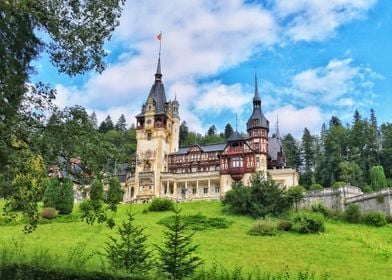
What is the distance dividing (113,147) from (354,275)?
16.7 m

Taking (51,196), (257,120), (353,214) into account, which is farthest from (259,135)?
(51,196)

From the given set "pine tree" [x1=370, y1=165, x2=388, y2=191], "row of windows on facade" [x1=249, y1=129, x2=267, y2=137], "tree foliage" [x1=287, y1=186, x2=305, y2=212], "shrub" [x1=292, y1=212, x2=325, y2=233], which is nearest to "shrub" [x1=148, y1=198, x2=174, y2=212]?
"tree foliage" [x1=287, y1=186, x2=305, y2=212]

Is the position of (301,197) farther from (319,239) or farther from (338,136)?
(338,136)

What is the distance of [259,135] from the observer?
69.1 m

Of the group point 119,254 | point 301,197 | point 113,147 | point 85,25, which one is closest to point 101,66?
point 85,25

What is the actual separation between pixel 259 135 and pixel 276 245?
36009mm

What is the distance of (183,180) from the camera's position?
235 feet

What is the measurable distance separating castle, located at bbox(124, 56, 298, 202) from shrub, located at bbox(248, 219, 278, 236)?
24.7 m

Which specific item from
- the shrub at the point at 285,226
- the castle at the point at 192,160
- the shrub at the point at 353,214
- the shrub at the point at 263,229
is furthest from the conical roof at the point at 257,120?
the shrub at the point at 263,229

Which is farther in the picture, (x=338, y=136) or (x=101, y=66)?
(x=338, y=136)

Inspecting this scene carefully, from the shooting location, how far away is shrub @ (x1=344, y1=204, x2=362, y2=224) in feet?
154

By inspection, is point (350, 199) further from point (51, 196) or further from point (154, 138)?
point (51, 196)

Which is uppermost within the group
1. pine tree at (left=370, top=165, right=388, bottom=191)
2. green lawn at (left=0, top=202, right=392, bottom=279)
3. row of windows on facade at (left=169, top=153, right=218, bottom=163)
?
row of windows on facade at (left=169, top=153, right=218, bottom=163)

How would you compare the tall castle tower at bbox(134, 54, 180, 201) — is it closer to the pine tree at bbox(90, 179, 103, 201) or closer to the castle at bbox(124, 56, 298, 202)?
the castle at bbox(124, 56, 298, 202)
